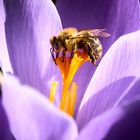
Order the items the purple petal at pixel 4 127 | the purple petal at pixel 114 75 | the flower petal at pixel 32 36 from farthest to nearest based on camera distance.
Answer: the flower petal at pixel 32 36 < the purple petal at pixel 114 75 < the purple petal at pixel 4 127

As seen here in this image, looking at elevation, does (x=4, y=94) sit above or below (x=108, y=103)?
above

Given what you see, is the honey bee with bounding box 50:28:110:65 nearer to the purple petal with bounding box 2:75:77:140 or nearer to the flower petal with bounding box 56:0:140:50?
the flower petal with bounding box 56:0:140:50

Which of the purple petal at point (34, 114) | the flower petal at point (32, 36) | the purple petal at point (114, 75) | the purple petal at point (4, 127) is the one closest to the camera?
the purple petal at point (34, 114)

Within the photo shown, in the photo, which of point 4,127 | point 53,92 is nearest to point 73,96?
point 53,92

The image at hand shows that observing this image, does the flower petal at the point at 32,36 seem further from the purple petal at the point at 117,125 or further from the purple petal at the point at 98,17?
the purple petal at the point at 117,125

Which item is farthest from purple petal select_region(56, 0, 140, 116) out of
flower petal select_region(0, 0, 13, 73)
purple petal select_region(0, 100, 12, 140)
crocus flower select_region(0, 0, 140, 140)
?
purple petal select_region(0, 100, 12, 140)

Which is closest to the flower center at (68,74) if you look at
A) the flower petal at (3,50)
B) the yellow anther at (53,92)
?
the yellow anther at (53,92)

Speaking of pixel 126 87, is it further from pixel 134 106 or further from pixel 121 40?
pixel 134 106

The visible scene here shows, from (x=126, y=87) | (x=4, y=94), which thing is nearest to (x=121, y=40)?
(x=126, y=87)
